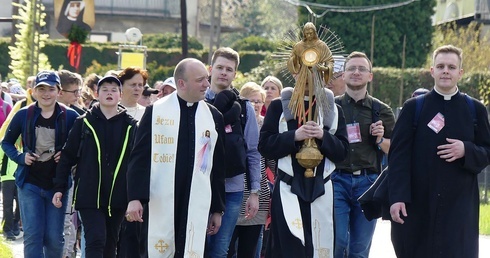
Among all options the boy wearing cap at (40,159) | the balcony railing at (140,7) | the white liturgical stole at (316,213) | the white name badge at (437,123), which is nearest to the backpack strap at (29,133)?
the boy wearing cap at (40,159)

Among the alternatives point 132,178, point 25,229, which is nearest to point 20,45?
point 25,229

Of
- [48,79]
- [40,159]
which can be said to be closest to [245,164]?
[40,159]

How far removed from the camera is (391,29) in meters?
51.2

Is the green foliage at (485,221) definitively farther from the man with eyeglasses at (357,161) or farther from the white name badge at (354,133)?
the white name badge at (354,133)

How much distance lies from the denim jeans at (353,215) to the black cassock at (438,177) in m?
1.49

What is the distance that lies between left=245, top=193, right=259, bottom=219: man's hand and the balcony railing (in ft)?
205

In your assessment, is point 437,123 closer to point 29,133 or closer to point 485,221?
point 29,133

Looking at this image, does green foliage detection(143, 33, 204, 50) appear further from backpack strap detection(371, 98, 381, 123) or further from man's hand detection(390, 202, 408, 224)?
man's hand detection(390, 202, 408, 224)

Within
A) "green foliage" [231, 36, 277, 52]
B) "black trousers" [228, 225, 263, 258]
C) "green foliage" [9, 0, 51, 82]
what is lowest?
→ "black trousers" [228, 225, 263, 258]

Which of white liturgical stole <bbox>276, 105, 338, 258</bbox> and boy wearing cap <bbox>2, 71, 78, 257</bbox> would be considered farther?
boy wearing cap <bbox>2, 71, 78, 257</bbox>

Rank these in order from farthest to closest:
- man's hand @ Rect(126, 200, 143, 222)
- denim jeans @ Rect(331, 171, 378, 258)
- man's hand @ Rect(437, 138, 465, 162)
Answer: denim jeans @ Rect(331, 171, 378, 258) < man's hand @ Rect(126, 200, 143, 222) < man's hand @ Rect(437, 138, 465, 162)

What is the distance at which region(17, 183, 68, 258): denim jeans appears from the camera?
11281 mm

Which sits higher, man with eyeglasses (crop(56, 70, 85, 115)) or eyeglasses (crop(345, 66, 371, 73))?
eyeglasses (crop(345, 66, 371, 73))

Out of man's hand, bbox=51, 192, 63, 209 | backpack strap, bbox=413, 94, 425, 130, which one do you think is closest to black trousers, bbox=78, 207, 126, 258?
man's hand, bbox=51, 192, 63, 209
